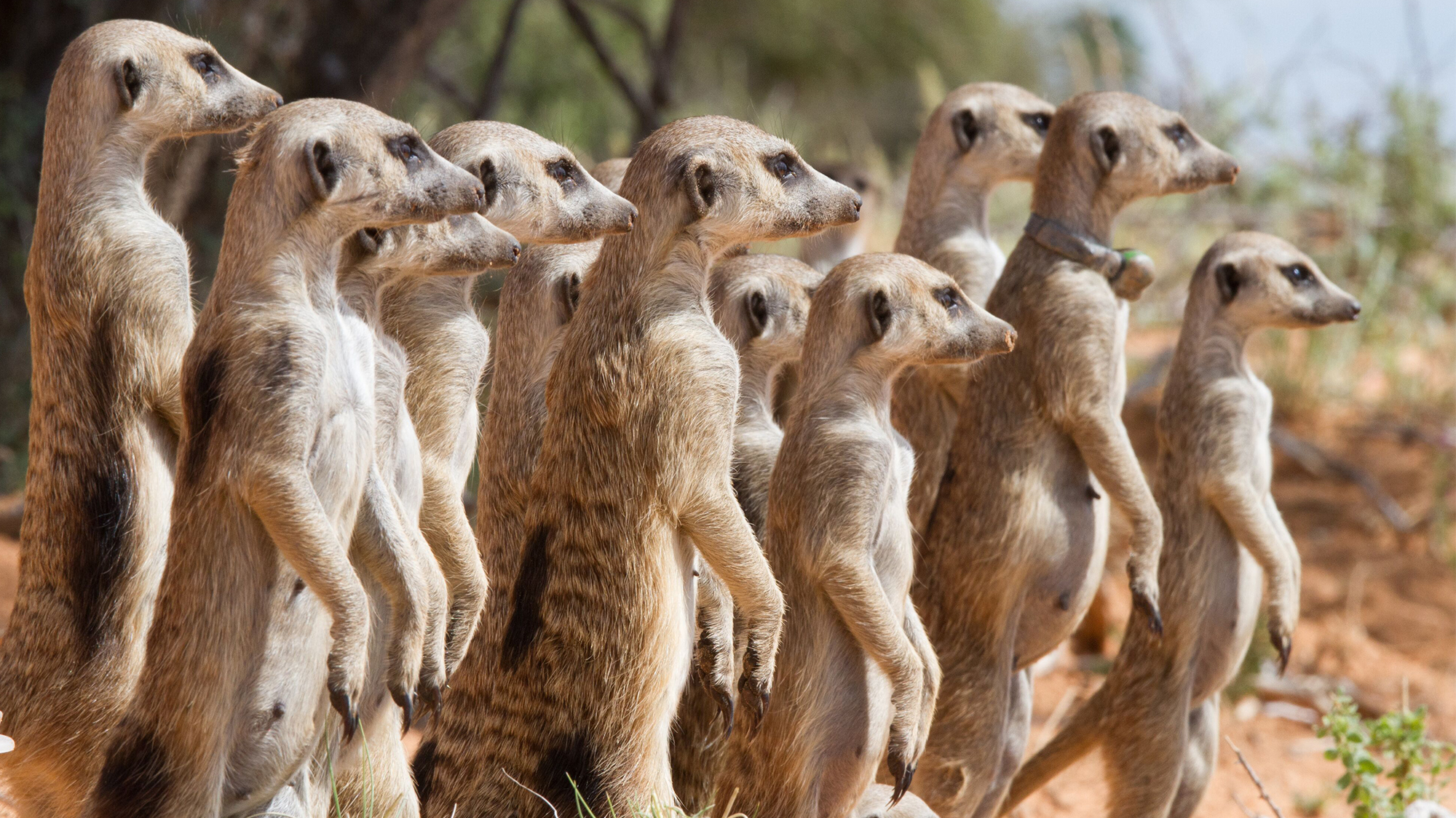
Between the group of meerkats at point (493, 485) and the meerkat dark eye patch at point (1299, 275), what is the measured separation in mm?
594

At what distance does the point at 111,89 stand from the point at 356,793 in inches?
66.2

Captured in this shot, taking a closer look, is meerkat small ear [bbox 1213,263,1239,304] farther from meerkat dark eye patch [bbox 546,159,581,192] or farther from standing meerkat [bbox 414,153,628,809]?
meerkat dark eye patch [bbox 546,159,581,192]

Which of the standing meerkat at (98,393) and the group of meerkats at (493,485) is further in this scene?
the standing meerkat at (98,393)

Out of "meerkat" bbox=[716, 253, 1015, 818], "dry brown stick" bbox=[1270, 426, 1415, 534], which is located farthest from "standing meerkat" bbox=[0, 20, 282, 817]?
"dry brown stick" bbox=[1270, 426, 1415, 534]

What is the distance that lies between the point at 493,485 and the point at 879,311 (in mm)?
1192

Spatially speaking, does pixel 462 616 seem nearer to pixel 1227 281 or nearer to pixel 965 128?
pixel 965 128

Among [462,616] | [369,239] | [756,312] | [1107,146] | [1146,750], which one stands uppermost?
[1107,146]

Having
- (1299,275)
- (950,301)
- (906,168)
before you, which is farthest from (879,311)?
(906,168)

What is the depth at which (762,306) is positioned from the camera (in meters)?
3.66

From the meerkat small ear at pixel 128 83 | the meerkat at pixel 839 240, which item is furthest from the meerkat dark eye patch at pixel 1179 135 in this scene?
the meerkat small ear at pixel 128 83

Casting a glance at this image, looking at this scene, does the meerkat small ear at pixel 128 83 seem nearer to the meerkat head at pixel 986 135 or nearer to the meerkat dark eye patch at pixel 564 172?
the meerkat dark eye patch at pixel 564 172

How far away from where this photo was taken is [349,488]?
266 centimetres

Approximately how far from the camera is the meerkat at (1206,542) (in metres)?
4.16

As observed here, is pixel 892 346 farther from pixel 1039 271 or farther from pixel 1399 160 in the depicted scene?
pixel 1399 160
